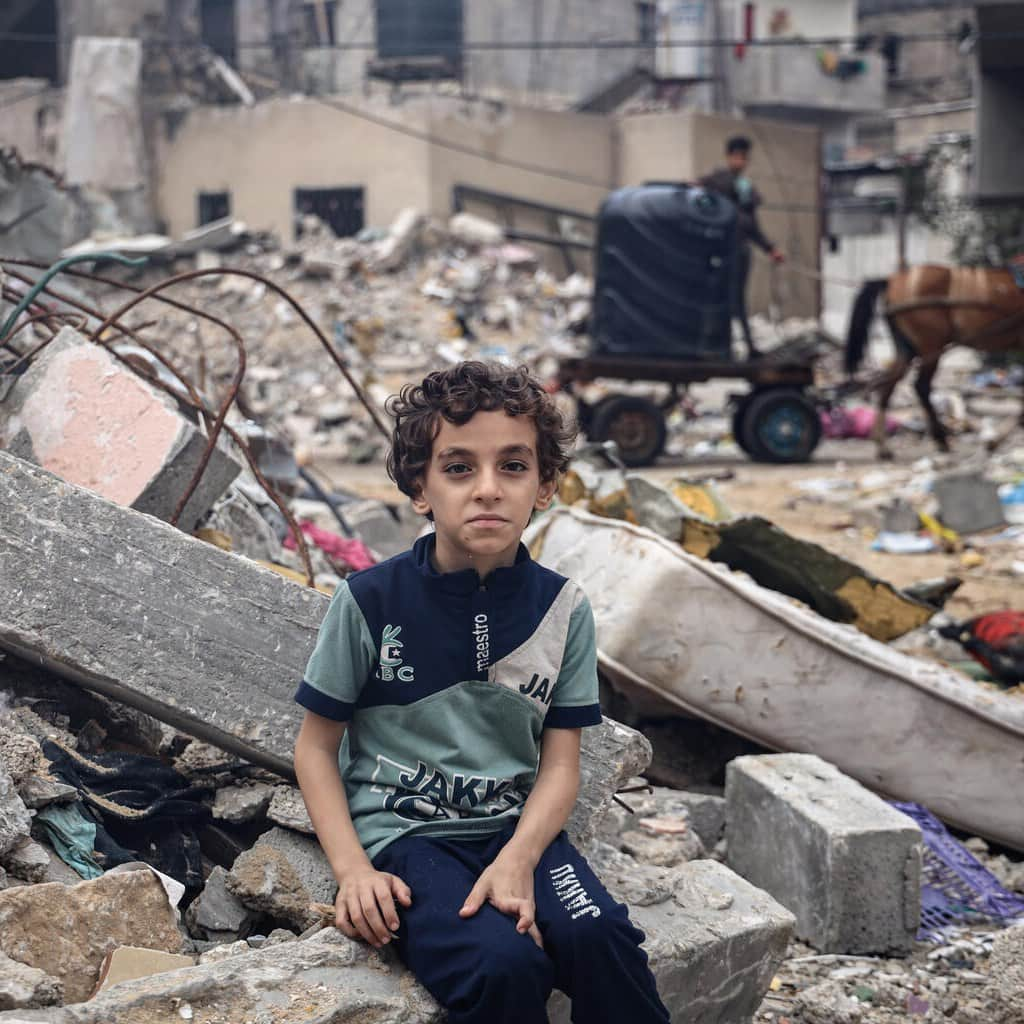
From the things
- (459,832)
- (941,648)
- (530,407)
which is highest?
(530,407)

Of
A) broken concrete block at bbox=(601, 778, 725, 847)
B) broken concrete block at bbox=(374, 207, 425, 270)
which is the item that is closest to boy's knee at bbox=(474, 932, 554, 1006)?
broken concrete block at bbox=(601, 778, 725, 847)

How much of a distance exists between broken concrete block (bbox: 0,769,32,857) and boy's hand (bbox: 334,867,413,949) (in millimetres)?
546

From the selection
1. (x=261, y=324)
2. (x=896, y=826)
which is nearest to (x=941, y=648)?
(x=896, y=826)

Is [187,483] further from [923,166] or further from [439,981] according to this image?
[923,166]

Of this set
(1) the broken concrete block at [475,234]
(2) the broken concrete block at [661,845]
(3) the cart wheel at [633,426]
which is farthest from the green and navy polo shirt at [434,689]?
(1) the broken concrete block at [475,234]

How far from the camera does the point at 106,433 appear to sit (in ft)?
10.5

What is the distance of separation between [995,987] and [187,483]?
2.07 m

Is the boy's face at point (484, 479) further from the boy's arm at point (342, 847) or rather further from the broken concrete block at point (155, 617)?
the broken concrete block at point (155, 617)

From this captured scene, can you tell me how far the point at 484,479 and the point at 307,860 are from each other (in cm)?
80

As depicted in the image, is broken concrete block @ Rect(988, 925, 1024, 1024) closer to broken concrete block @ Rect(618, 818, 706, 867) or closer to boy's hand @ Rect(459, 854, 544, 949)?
broken concrete block @ Rect(618, 818, 706, 867)

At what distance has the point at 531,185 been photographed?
19844mm

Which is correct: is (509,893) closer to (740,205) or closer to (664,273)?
(664,273)

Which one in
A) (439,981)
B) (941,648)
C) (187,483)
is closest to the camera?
(439,981)

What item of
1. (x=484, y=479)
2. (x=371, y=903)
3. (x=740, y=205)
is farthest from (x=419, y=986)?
(x=740, y=205)
